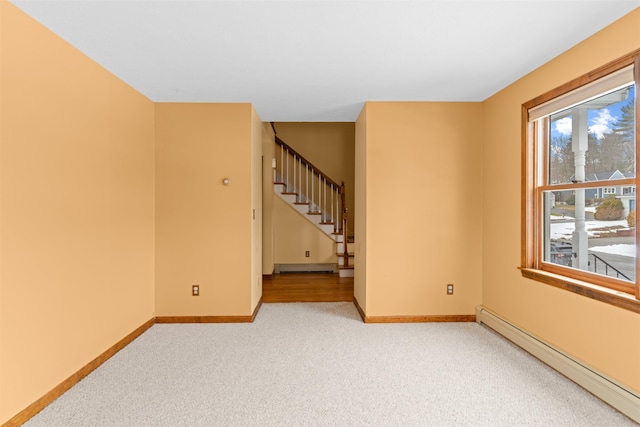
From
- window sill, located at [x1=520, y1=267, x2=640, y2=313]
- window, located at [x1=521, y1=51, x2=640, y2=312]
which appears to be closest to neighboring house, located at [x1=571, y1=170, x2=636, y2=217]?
window, located at [x1=521, y1=51, x2=640, y2=312]

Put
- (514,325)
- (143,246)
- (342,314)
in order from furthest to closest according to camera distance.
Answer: (342,314) < (143,246) < (514,325)

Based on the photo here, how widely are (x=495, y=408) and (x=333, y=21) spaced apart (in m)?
2.68

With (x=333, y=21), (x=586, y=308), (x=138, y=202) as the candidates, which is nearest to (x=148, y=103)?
(x=138, y=202)

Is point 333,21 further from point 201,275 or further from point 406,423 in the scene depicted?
point 201,275

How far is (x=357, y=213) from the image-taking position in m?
4.15

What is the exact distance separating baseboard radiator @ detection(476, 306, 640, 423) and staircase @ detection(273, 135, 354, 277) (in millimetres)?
3294

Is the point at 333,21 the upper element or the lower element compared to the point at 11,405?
upper

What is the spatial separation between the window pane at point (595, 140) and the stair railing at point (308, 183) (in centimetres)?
414

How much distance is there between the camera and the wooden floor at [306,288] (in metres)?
4.64

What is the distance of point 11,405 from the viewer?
6.17 feet

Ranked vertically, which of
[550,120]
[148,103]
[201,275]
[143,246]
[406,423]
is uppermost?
[148,103]

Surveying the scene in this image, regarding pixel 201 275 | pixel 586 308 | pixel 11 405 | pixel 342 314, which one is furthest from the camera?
pixel 342 314

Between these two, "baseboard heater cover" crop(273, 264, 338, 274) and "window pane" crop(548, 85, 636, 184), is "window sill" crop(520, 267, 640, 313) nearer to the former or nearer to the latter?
"window pane" crop(548, 85, 636, 184)

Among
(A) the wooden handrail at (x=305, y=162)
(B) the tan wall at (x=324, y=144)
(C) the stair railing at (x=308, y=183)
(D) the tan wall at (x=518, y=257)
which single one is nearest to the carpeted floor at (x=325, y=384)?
(D) the tan wall at (x=518, y=257)
